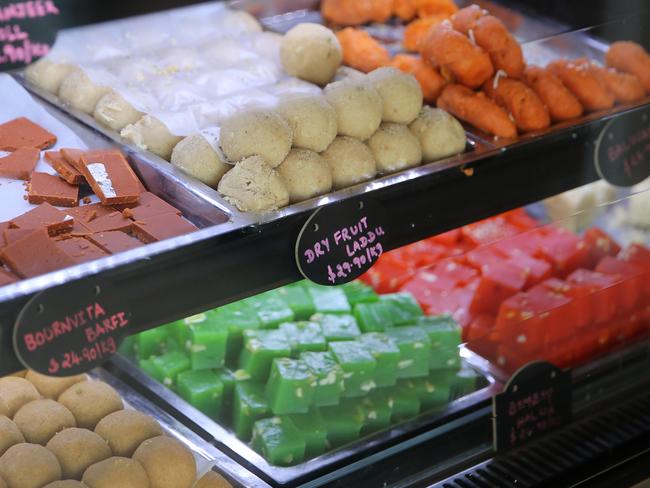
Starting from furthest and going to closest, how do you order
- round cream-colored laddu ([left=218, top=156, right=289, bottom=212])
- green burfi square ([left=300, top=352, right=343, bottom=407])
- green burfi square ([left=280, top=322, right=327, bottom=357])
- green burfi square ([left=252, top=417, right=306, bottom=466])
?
green burfi square ([left=280, top=322, right=327, bottom=357]), green burfi square ([left=300, top=352, right=343, bottom=407]), green burfi square ([left=252, top=417, right=306, bottom=466]), round cream-colored laddu ([left=218, top=156, right=289, bottom=212])

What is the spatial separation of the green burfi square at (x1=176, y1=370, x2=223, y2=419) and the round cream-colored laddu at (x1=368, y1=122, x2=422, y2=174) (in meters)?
0.71

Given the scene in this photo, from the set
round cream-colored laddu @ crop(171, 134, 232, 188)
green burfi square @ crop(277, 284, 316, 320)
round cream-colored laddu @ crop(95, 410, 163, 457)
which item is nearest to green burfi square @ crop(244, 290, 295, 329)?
green burfi square @ crop(277, 284, 316, 320)

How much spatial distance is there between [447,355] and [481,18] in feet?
2.76

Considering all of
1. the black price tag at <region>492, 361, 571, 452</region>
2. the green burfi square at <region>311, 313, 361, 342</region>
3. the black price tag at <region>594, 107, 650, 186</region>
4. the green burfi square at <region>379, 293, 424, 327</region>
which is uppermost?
the black price tag at <region>594, 107, 650, 186</region>

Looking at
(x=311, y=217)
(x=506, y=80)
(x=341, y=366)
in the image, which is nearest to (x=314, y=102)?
(x=311, y=217)

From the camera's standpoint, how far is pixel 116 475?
1.90m

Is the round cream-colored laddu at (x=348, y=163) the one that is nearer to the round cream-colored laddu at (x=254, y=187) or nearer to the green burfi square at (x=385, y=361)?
the round cream-colored laddu at (x=254, y=187)

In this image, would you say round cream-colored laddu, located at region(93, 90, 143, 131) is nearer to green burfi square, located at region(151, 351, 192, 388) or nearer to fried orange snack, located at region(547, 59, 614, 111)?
green burfi square, located at region(151, 351, 192, 388)

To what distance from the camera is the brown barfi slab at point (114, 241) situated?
1.65m

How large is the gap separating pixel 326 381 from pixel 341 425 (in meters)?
0.11

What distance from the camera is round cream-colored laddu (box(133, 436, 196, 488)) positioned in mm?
1965

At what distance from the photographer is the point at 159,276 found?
63.6 inches

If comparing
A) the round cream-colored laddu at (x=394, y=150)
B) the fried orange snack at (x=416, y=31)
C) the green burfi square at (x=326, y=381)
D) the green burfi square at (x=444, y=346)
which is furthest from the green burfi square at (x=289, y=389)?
the fried orange snack at (x=416, y=31)

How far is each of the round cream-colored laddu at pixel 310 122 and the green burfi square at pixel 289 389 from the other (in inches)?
23.6
